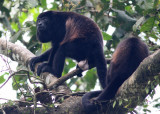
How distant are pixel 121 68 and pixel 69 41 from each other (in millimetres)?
1647

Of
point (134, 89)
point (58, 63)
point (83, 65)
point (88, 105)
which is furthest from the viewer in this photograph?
point (58, 63)

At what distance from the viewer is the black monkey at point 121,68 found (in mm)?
3195

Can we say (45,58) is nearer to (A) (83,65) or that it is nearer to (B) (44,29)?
(B) (44,29)

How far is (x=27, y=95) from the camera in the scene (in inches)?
134

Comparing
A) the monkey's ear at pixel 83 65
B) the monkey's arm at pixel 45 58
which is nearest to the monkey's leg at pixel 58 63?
the monkey's arm at pixel 45 58

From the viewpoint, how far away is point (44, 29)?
17.6 feet

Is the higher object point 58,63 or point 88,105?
point 58,63

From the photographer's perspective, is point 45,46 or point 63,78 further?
point 45,46

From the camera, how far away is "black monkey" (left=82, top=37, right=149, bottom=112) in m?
3.20

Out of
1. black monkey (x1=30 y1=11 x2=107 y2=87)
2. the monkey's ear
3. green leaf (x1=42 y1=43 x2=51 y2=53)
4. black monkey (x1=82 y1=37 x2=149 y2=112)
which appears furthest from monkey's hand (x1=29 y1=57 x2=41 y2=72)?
black monkey (x1=82 y1=37 x2=149 y2=112)

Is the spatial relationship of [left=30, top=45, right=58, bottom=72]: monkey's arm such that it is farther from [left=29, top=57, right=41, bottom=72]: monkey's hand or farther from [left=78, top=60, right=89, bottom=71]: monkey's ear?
[left=78, top=60, right=89, bottom=71]: monkey's ear

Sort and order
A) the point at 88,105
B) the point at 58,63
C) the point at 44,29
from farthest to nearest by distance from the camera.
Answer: the point at 44,29 < the point at 58,63 < the point at 88,105

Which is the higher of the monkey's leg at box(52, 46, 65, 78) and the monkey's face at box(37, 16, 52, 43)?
the monkey's face at box(37, 16, 52, 43)

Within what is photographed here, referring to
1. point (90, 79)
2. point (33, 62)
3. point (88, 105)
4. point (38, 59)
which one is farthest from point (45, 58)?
point (88, 105)
